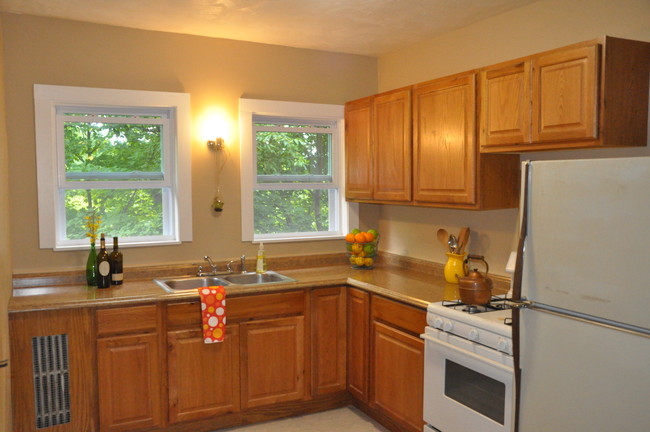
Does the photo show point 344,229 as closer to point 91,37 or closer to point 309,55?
point 309,55

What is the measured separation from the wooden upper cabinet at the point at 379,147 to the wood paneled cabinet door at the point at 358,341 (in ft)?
2.40

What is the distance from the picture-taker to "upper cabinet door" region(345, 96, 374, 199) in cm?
400

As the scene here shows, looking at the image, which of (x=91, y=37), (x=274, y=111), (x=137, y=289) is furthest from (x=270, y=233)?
(x=91, y=37)

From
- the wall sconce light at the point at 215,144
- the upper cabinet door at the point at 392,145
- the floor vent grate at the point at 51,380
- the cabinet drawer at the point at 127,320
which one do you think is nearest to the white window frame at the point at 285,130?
the wall sconce light at the point at 215,144

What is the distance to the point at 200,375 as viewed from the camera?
3266 mm

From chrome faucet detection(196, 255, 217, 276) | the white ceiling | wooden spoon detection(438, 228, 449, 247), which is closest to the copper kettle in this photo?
wooden spoon detection(438, 228, 449, 247)

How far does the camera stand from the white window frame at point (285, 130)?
3982mm

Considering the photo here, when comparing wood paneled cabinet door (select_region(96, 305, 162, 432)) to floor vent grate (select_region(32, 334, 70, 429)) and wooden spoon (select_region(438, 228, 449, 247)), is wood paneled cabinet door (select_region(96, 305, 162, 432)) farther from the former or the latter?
wooden spoon (select_region(438, 228, 449, 247))

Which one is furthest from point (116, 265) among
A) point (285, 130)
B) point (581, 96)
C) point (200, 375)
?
point (581, 96)

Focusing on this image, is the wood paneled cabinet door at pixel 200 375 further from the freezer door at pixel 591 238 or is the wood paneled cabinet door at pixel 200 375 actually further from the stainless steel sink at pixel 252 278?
the freezer door at pixel 591 238

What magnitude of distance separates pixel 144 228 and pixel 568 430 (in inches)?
114

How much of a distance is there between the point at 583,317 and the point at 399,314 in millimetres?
1388

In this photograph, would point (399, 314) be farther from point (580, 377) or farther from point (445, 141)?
point (580, 377)

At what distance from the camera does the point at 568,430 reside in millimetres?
1962
